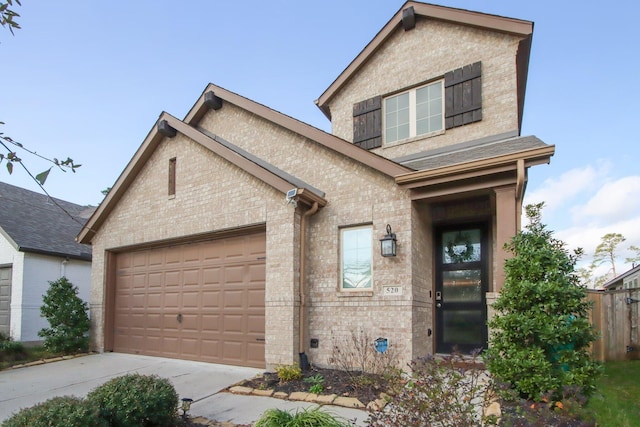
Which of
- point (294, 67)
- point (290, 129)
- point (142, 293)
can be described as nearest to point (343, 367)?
point (290, 129)

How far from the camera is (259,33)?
13.2m

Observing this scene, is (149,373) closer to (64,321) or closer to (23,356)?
(64,321)

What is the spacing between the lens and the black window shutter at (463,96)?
9.13 m

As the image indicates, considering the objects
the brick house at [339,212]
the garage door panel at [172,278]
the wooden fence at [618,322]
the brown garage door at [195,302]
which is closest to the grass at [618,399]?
the wooden fence at [618,322]

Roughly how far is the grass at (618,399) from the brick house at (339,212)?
1893 millimetres

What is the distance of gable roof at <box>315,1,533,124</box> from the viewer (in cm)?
899

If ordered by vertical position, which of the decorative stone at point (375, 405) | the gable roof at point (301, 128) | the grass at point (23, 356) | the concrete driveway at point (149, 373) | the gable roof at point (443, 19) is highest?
the gable roof at point (443, 19)

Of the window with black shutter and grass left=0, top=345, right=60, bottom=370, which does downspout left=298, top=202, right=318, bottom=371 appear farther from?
grass left=0, top=345, right=60, bottom=370

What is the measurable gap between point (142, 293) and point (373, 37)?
8805mm

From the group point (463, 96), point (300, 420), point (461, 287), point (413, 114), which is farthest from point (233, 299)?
point (463, 96)

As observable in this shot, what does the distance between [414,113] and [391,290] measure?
15.0ft

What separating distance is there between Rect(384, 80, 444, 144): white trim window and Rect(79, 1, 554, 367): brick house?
4cm

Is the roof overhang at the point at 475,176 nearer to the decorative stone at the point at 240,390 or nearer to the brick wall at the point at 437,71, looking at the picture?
the brick wall at the point at 437,71

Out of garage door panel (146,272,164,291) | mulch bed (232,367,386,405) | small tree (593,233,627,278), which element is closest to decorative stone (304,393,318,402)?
mulch bed (232,367,386,405)
